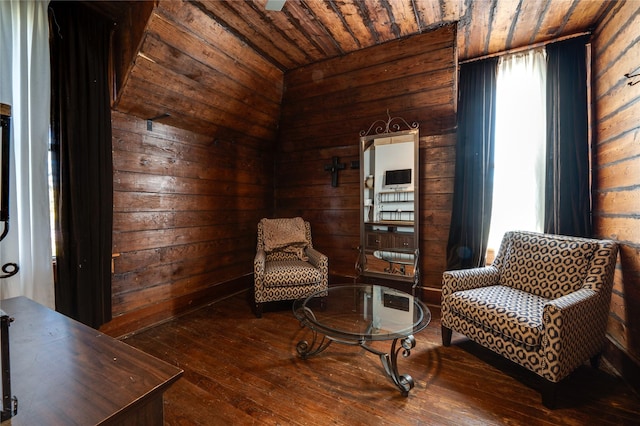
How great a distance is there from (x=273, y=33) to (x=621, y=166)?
270 cm

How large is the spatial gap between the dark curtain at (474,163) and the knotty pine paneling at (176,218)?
237 cm

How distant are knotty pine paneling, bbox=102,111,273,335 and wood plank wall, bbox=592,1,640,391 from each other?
3.28 meters

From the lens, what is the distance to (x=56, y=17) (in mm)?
1819

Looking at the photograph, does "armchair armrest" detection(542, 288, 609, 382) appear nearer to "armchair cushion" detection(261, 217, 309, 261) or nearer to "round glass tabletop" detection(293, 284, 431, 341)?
"round glass tabletop" detection(293, 284, 431, 341)

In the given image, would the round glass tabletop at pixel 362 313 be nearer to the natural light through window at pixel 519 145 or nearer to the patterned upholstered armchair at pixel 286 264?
the patterned upholstered armchair at pixel 286 264

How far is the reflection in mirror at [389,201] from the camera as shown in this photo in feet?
9.70

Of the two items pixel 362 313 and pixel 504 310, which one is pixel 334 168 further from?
pixel 504 310

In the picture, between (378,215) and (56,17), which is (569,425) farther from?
(56,17)

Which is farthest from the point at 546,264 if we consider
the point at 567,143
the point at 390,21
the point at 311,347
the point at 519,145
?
the point at 390,21

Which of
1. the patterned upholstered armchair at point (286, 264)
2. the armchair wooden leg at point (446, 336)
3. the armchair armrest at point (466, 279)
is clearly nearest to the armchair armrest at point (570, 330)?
the armchair armrest at point (466, 279)

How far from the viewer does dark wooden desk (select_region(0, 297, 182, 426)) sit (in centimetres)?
65

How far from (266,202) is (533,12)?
317 cm

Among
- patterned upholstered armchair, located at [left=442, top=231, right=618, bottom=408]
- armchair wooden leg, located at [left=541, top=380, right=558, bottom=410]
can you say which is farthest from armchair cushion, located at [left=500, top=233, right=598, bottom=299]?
armchair wooden leg, located at [left=541, top=380, right=558, bottom=410]

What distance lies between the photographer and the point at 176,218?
269 centimetres
